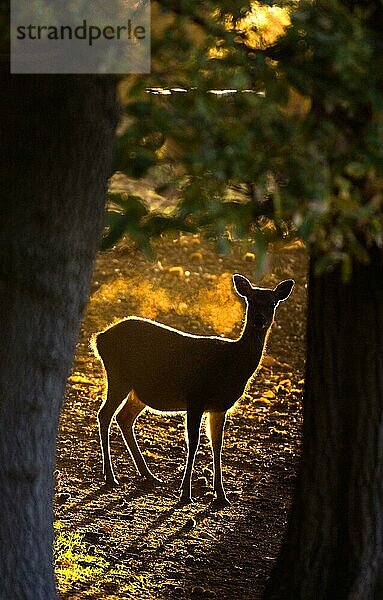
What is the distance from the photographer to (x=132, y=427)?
7.80 metres

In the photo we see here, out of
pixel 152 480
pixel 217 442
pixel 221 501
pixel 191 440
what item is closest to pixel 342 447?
pixel 191 440

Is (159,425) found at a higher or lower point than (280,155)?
lower

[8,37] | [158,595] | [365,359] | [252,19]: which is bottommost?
[158,595]

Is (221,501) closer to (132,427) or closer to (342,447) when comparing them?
(132,427)

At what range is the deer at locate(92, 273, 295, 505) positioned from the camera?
7094 millimetres

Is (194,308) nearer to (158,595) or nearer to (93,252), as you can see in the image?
(158,595)

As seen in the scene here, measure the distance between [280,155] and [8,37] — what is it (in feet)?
3.33

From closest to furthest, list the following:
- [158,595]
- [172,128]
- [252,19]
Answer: [172,128]
[252,19]
[158,595]

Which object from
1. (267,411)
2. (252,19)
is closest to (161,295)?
(267,411)

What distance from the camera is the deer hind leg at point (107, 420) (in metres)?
7.55

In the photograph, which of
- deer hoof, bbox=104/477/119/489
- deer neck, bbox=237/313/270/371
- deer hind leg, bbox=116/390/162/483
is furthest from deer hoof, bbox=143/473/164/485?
deer neck, bbox=237/313/270/371

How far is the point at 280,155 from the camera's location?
11.3 ft

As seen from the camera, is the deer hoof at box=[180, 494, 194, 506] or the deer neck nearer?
the deer neck

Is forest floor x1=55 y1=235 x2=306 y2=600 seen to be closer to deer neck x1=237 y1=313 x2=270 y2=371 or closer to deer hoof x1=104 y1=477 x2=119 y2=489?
deer hoof x1=104 y1=477 x2=119 y2=489
